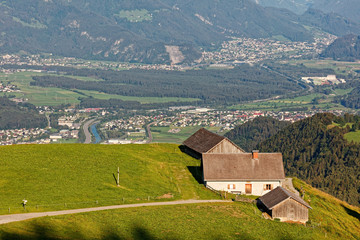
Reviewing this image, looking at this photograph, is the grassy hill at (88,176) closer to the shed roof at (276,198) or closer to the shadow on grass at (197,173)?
the shadow on grass at (197,173)

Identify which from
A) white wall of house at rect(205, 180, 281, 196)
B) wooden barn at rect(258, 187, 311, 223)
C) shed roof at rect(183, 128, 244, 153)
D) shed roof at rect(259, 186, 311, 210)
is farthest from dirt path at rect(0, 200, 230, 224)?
shed roof at rect(183, 128, 244, 153)

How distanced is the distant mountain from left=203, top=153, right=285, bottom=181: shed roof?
6160cm

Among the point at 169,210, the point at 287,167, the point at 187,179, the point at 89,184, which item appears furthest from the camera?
the point at 287,167

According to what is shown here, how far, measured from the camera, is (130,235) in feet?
213

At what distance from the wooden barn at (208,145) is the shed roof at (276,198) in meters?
18.6

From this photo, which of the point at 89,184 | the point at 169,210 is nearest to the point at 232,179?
the point at 169,210

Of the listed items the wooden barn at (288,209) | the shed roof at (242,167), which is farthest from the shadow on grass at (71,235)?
the shed roof at (242,167)

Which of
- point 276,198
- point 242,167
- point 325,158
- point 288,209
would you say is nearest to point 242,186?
point 242,167

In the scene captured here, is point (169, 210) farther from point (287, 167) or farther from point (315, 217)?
point (287, 167)

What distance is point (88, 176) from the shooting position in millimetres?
84562

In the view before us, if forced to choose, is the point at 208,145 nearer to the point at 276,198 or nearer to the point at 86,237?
the point at 276,198

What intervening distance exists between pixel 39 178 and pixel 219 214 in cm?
2453

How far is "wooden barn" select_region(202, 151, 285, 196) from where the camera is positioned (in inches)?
3410

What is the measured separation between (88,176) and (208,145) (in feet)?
78.8
